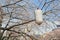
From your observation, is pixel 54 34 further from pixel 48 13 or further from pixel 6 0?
pixel 6 0

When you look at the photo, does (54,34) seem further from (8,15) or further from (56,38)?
(8,15)

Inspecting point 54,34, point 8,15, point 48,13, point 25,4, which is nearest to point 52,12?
point 48,13

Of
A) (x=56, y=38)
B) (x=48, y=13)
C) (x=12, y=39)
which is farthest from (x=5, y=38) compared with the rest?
(x=56, y=38)

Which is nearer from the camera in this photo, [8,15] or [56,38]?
[8,15]

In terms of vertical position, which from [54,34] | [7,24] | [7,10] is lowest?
[54,34]

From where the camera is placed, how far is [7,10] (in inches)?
496

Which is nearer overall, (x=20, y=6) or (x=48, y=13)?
(x=20, y=6)

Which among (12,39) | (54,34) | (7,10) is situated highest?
(7,10)

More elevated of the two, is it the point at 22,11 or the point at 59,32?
the point at 22,11

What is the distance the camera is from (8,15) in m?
12.8

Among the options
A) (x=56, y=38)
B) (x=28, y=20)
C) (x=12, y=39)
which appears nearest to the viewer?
(x=28, y=20)

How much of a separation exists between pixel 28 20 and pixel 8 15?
1.36 meters

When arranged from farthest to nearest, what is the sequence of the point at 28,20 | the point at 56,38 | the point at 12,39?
the point at 56,38 < the point at 12,39 < the point at 28,20

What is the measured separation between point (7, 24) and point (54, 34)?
6194 millimetres
